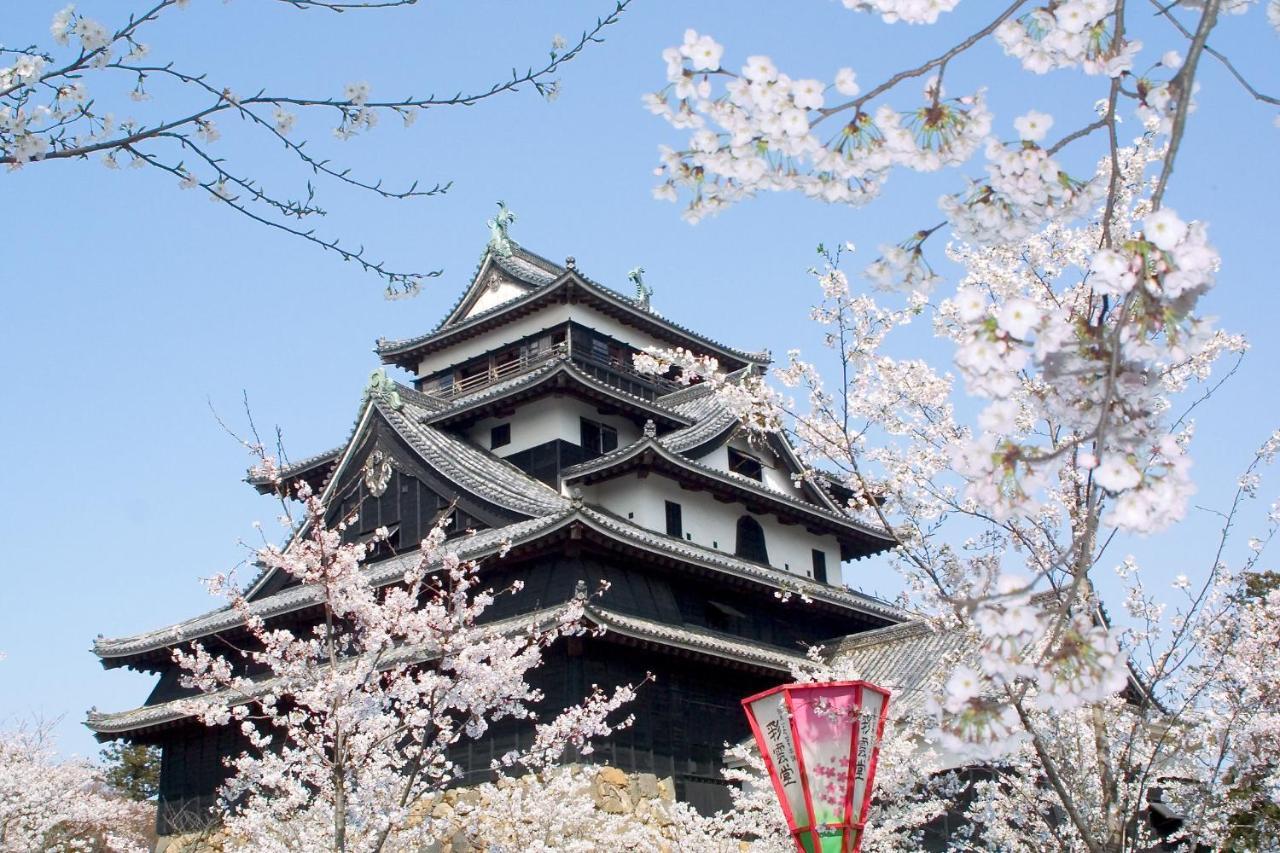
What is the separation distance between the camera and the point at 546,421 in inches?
916

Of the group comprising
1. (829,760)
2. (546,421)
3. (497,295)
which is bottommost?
(829,760)

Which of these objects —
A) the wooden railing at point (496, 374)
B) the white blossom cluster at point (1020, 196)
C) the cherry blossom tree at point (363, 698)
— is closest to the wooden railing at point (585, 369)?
the wooden railing at point (496, 374)

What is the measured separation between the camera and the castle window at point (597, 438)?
23.5 metres

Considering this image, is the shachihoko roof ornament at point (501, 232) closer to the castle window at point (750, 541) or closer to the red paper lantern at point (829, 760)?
the castle window at point (750, 541)

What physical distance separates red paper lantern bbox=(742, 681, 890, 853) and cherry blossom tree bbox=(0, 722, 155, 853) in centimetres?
1099

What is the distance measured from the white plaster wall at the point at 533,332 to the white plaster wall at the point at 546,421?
9.97 feet

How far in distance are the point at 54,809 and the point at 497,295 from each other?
1675 cm

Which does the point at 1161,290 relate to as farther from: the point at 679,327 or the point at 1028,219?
the point at 679,327

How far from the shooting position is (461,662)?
39.1ft

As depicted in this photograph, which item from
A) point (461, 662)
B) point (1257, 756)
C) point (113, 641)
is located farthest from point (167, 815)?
point (1257, 756)

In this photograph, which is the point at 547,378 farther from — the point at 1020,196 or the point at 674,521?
the point at 1020,196

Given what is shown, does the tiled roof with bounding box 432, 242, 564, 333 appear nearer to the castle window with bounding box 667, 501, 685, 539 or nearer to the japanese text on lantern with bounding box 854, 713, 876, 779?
the castle window with bounding box 667, 501, 685, 539

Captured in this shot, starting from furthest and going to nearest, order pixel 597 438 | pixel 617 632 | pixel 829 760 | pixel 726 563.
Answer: pixel 597 438, pixel 726 563, pixel 617 632, pixel 829 760

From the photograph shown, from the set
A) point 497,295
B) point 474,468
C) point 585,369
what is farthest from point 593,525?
point 497,295
